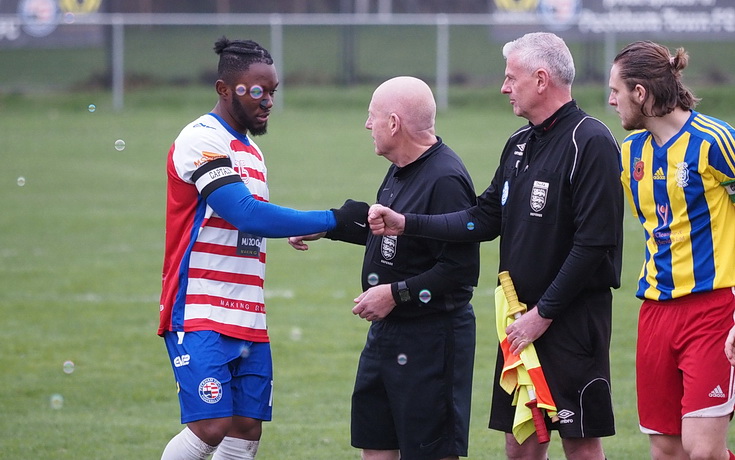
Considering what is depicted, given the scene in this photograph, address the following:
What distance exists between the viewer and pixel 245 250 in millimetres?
5109

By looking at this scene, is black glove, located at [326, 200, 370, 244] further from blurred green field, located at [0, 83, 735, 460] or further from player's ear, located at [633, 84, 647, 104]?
blurred green field, located at [0, 83, 735, 460]

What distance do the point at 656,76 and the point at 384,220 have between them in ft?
4.61

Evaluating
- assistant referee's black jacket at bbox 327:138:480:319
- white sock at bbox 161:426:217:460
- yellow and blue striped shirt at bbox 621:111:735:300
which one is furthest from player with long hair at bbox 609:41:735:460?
white sock at bbox 161:426:217:460

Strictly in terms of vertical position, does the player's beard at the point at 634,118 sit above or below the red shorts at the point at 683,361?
above

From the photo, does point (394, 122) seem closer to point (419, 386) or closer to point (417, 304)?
point (417, 304)

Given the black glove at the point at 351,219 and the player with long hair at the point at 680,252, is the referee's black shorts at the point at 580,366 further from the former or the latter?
the black glove at the point at 351,219

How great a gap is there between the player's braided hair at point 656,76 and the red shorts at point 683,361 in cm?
88

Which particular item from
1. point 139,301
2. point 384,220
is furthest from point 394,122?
point 139,301

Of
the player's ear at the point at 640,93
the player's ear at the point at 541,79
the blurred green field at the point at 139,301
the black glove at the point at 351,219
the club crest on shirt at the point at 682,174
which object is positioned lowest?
the blurred green field at the point at 139,301

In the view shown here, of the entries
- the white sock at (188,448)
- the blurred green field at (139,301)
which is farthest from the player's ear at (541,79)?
the blurred green field at (139,301)

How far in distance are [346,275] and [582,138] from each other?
8.13 meters

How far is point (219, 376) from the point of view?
4.94 metres

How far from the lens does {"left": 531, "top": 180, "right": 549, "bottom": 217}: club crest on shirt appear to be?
4715 mm

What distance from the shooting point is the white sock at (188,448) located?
196 inches
